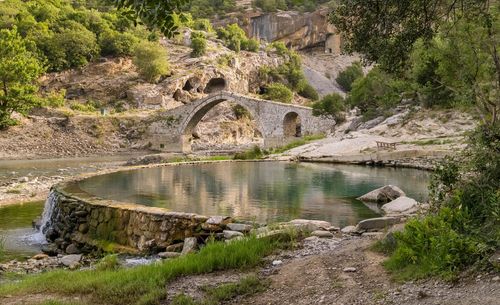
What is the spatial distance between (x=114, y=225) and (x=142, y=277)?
193 inches

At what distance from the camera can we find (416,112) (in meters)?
31.2

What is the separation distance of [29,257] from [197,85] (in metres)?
52.5

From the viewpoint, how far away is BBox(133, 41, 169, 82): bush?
57812 mm

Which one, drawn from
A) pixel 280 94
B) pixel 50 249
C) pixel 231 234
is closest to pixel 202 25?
pixel 280 94

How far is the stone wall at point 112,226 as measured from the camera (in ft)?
31.2

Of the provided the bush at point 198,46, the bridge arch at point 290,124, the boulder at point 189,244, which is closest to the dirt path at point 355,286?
the boulder at point 189,244

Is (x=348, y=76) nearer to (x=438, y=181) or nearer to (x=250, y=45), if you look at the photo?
(x=250, y=45)

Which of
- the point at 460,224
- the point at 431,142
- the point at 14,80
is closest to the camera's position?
the point at 460,224

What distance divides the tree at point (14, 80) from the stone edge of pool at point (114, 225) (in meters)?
32.3

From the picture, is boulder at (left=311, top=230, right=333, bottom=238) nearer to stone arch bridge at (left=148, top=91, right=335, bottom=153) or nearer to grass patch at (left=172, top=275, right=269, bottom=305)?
grass patch at (left=172, top=275, right=269, bottom=305)

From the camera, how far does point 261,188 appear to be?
633 inches

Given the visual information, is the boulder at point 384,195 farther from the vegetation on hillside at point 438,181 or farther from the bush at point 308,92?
the bush at point 308,92

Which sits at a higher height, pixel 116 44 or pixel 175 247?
pixel 116 44

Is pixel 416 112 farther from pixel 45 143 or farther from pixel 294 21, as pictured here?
pixel 294 21
